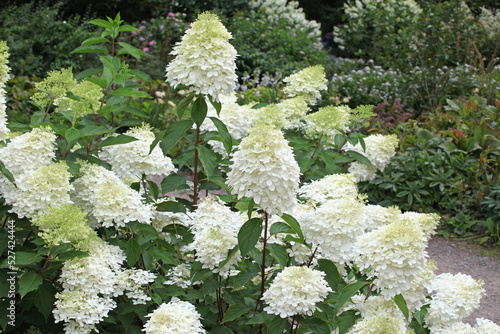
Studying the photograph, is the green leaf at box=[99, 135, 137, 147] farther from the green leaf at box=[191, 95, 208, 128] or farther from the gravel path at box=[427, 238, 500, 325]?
the gravel path at box=[427, 238, 500, 325]

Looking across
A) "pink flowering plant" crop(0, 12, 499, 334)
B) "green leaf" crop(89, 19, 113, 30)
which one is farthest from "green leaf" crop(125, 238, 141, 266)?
"green leaf" crop(89, 19, 113, 30)

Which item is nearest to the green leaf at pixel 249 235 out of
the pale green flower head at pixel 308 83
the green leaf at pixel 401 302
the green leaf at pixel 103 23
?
the green leaf at pixel 401 302

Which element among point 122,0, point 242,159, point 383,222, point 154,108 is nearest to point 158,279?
point 242,159

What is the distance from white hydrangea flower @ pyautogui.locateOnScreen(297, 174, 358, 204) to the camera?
205 centimetres

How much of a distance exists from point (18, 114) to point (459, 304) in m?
5.65

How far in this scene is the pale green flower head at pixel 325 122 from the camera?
8.52 ft

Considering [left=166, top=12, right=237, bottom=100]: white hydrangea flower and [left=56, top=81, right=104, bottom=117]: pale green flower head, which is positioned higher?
[left=166, top=12, right=237, bottom=100]: white hydrangea flower

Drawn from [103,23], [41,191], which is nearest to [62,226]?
[41,191]

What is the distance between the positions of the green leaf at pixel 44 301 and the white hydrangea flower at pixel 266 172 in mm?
785

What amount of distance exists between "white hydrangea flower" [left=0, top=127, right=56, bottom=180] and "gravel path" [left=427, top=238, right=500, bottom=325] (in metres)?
2.92

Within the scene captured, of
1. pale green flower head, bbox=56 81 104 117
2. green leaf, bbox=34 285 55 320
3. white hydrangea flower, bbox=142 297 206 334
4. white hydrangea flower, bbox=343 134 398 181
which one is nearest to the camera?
white hydrangea flower, bbox=142 297 206 334

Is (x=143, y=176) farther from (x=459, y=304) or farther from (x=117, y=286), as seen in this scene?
(x=459, y=304)

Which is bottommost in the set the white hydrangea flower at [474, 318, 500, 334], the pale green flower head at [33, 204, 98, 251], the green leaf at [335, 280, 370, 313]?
the white hydrangea flower at [474, 318, 500, 334]

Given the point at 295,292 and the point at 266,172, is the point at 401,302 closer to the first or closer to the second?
the point at 295,292
